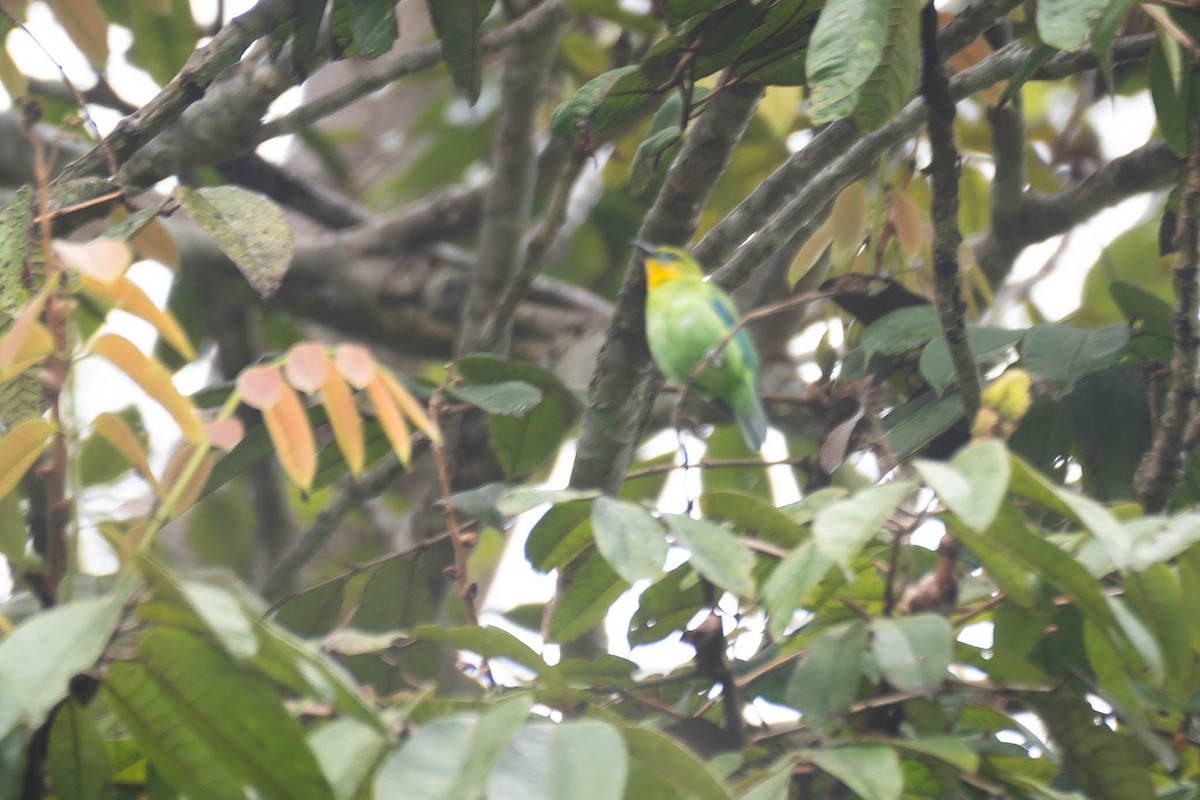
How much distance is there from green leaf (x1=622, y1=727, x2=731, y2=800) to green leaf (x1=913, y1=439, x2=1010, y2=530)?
0.26m

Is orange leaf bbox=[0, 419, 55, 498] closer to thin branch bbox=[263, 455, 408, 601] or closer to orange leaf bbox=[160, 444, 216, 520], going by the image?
orange leaf bbox=[160, 444, 216, 520]

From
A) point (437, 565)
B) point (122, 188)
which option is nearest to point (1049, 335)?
point (437, 565)

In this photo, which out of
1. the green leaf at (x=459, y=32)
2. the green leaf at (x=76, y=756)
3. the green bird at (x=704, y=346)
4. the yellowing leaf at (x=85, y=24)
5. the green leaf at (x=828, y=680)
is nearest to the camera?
the green leaf at (x=76, y=756)

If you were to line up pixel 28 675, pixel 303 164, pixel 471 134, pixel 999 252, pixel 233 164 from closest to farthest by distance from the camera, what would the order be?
pixel 28 675, pixel 999 252, pixel 233 164, pixel 471 134, pixel 303 164

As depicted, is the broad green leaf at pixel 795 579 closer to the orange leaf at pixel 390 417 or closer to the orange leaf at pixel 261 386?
the orange leaf at pixel 390 417

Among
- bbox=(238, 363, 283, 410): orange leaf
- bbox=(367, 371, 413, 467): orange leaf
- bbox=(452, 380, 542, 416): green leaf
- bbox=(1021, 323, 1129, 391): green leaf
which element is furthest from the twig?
bbox=(238, 363, 283, 410): orange leaf

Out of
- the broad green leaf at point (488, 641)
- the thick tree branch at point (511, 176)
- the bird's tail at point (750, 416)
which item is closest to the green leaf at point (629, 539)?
the broad green leaf at point (488, 641)

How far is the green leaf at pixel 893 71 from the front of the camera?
126cm

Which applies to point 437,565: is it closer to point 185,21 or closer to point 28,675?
point 28,675

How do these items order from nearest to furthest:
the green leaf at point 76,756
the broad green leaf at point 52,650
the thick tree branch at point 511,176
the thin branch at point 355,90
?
the broad green leaf at point 52,650 < the green leaf at point 76,756 < the thin branch at point 355,90 < the thick tree branch at point 511,176

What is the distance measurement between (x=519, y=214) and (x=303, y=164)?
2.40 m

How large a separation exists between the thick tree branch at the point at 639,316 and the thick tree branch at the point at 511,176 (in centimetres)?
113

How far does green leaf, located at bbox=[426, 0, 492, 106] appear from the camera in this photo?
65.5 inches

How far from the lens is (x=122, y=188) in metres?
1.48
